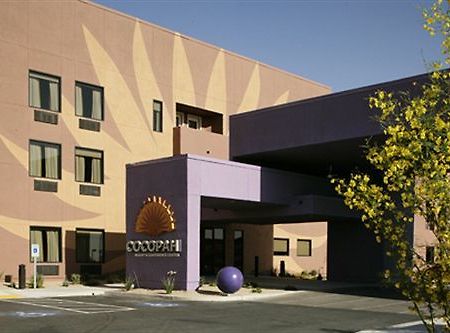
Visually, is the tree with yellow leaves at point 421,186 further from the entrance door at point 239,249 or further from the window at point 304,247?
the window at point 304,247

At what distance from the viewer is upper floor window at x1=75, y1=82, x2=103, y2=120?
31.3 meters

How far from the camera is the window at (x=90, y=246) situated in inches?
1222

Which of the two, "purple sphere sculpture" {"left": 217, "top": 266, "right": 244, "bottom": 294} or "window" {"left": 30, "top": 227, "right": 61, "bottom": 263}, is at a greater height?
"window" {"left": 30, "top": 227, "right": 61, "bottom": 263}

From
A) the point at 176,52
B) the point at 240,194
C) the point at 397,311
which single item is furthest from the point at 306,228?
the point at 397,311

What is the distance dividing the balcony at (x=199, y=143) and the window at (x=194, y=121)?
10.4 feet

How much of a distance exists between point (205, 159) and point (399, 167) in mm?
19622

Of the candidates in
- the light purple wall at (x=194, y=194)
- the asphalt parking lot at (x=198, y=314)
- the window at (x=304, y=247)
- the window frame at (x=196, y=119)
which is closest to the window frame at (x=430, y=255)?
the asphalt parking lot at (x=198, y=314)

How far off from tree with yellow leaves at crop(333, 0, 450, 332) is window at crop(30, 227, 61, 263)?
995 inches

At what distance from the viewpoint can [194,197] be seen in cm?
2455

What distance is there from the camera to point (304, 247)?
148 feet

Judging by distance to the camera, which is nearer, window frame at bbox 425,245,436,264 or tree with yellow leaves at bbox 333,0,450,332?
tree with yellow leaves at bbox 333,0,450,332

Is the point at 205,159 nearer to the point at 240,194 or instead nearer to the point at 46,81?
the point at 240,194

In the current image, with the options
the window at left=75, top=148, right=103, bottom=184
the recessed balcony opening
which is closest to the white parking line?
A: the window at left=75, top=148, right=103, bottom=184

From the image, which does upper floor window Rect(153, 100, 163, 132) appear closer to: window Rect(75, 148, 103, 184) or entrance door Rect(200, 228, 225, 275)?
window Rect(75, 148, 103, 184)
